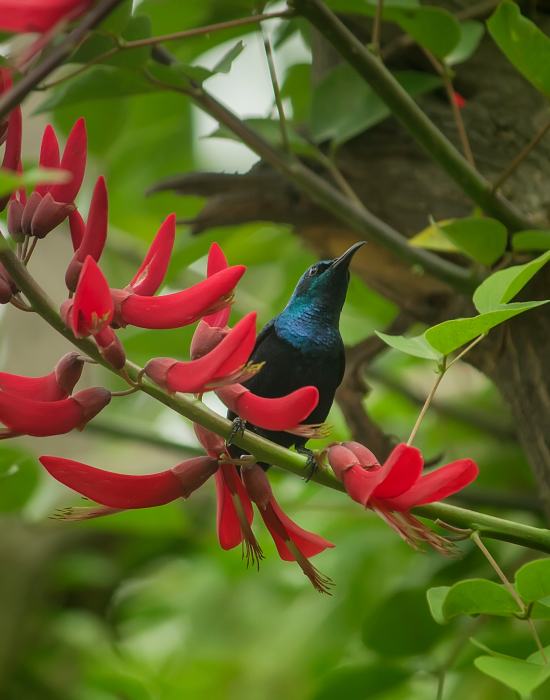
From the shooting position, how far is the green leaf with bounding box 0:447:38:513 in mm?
963

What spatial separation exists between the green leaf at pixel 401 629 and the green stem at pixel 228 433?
0.54 meters

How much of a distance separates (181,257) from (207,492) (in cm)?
75

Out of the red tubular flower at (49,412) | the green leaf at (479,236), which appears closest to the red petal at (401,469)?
the red tubular flower at (49,412)

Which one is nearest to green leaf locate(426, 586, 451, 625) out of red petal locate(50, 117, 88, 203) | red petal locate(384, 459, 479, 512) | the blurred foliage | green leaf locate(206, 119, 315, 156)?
red petal locate(384, 459, 479, 512)

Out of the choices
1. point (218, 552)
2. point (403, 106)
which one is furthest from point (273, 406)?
point (218, 552)

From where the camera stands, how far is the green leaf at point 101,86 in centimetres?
94

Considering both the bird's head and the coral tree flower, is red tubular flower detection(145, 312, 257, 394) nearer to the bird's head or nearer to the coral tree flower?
the coral tree flower

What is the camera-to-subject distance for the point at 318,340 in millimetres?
816

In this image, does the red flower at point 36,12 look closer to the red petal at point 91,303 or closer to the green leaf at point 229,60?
the red petal at point 91,303

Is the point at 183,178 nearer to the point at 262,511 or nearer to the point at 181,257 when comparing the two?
the point at 181,257

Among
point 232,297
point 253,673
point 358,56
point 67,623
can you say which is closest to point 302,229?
point 358,56

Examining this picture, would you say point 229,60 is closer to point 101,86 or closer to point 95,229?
point 101,86

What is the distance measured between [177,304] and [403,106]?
0.48m

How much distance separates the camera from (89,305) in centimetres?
48
